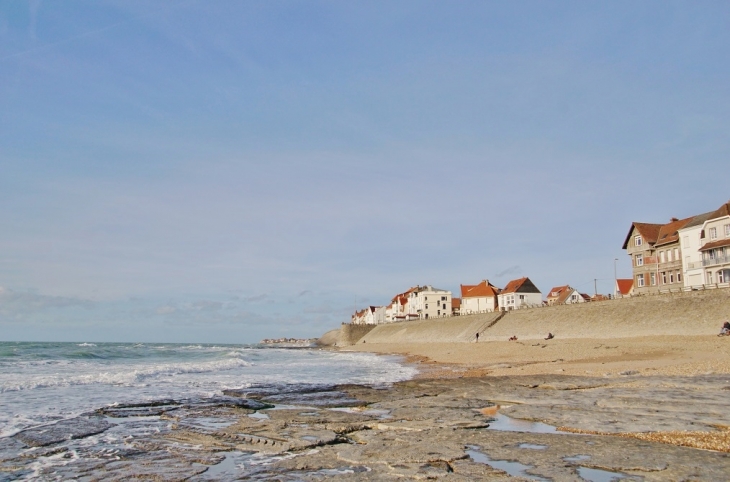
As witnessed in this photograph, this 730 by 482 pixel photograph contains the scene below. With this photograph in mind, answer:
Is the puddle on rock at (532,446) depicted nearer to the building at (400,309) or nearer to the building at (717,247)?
the building at (717,247)

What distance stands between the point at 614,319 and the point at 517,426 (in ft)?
139

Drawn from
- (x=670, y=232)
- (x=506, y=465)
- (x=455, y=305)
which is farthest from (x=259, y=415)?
(x=455, y=305)

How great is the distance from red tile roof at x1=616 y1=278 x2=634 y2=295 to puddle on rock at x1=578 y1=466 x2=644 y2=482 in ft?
321

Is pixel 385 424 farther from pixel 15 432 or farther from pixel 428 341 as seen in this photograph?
pixel 428 341

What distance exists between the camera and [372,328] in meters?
127

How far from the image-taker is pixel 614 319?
5025cm

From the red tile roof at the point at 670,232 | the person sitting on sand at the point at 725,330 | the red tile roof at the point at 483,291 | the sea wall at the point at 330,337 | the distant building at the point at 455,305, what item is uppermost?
the red tile roof at the point at 670,232

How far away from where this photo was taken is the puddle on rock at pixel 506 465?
8.63 metres

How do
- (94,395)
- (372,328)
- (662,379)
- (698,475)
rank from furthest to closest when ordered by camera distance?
1. (372,328)
2. (94,395)
3. (662,379)
4. (698,475)

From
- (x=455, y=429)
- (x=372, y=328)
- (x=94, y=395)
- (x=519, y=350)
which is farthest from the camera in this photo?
(x=372, y=328)

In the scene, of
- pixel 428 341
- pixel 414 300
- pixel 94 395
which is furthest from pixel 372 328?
pixel 94 395

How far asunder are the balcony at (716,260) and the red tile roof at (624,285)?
4183 centimetres

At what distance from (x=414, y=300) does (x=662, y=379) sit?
124464mm

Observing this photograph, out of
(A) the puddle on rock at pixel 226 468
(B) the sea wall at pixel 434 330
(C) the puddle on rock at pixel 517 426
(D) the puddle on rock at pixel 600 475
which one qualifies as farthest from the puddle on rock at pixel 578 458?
(B) the sea wall at pixel 434 330
